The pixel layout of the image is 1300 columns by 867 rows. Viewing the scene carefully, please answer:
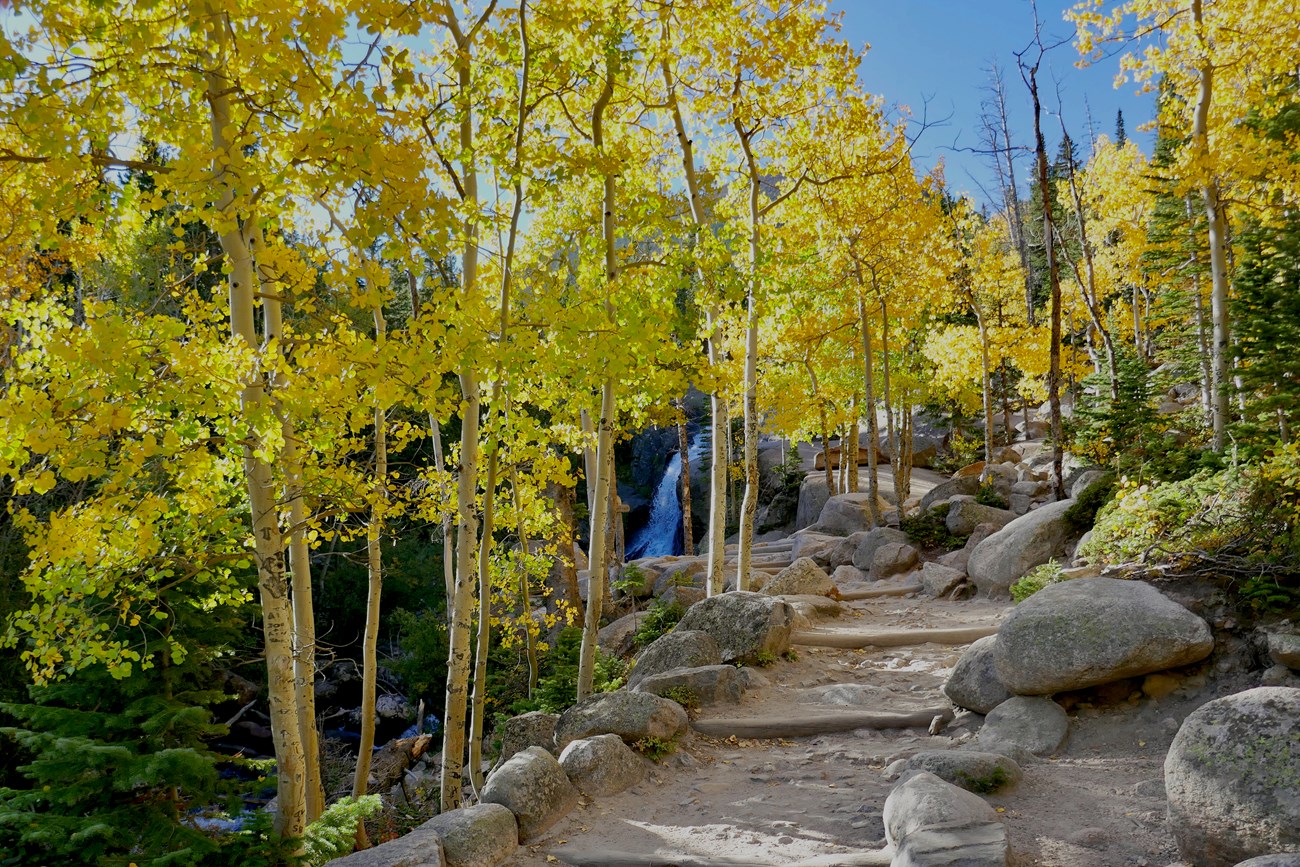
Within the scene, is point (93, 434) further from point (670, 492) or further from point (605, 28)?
point (670, 492)

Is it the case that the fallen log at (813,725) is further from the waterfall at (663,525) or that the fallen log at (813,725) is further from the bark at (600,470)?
the waterfall at (663,525)

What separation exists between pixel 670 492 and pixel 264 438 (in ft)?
78.5

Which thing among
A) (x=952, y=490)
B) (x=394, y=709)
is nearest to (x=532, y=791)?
(x=394, y=709)

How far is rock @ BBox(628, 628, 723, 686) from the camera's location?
7.55m

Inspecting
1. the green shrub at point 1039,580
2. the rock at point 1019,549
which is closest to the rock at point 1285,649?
the green shrub at point 1039,580

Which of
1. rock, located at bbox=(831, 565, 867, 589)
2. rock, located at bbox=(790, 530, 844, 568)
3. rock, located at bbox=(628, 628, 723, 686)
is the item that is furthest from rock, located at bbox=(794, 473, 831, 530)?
rock, located at bbox=(628, 628, 723, 686)

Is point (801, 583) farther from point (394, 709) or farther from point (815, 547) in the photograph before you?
point (394, 709)

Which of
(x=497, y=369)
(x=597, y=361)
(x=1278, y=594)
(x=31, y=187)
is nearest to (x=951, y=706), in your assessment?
(x=1278, y=594)

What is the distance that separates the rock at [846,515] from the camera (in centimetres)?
1912

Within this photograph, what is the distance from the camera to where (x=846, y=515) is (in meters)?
19.6

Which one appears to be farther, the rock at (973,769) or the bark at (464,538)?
the bark at (464,538)

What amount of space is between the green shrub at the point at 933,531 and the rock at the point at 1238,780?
1049 centimetres

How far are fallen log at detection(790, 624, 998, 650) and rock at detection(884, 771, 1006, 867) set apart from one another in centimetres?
458

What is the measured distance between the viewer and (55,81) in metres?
3.16
